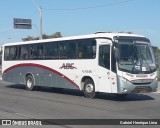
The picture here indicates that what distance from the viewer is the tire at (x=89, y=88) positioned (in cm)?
1883

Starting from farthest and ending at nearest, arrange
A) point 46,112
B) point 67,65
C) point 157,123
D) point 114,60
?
point 67,65, point 114,60, point 46,112, point 157,123

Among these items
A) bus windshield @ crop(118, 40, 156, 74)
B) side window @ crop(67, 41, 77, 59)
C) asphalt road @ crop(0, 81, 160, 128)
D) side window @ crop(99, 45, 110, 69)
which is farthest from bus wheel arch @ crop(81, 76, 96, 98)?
bus windshield @ crop(118, 40, 156, 74)

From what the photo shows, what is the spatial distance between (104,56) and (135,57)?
4.55 ft

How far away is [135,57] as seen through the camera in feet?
57.8

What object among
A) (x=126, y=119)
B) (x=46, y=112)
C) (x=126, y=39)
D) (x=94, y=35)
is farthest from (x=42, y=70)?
(x=126, y=119)

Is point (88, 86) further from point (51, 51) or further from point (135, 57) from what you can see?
point (51, 51)

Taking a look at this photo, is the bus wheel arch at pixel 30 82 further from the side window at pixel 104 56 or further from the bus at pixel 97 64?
the side window at pixel 104 56

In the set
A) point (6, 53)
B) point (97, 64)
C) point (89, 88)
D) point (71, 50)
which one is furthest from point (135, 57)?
point (6, 53)

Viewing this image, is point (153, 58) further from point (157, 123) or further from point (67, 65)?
point (157, 123)

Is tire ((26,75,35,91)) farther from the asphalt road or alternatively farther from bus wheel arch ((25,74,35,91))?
the asphalt road

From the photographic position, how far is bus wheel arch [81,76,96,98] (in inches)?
742

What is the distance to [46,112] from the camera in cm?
1388

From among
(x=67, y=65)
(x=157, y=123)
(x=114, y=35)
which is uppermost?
(x=114, y=35)

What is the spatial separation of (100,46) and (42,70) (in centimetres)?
569
